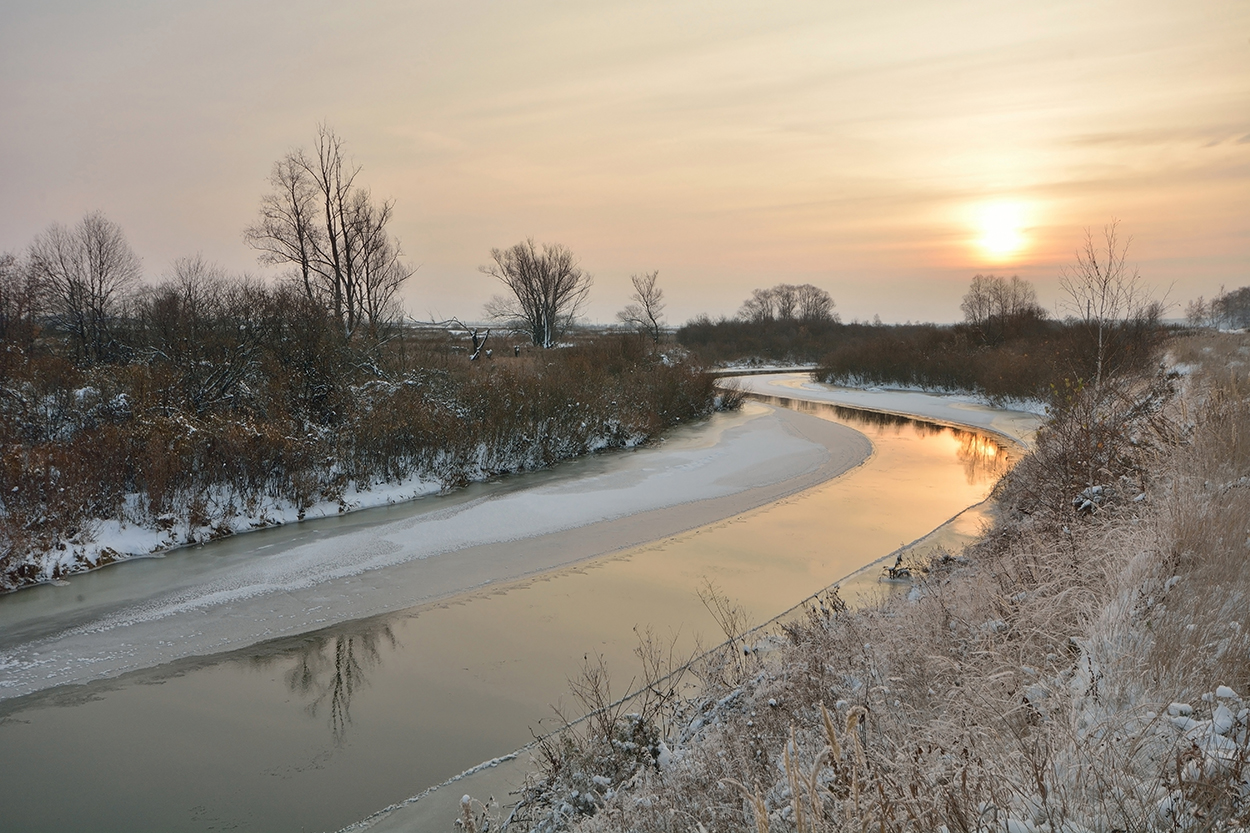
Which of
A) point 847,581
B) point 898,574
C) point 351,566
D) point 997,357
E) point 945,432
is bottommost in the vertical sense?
point 945,432

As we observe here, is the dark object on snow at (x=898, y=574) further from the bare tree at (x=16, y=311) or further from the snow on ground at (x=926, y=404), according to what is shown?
the bare tree at (x=16, y=311)

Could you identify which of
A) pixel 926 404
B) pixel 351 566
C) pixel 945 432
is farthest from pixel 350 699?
pixel 926 404

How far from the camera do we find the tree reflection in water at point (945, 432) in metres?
17.8

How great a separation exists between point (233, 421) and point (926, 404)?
29.9 m

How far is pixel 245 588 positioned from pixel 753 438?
16.3 meters

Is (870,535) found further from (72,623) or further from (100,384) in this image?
(100,384)

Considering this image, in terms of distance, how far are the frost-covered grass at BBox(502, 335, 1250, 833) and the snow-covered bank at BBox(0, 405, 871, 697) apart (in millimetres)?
5002

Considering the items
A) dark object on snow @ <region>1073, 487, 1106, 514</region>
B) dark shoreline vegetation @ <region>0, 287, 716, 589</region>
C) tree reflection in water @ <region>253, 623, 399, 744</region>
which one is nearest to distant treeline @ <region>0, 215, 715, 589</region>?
dark shoreline vegetation @ <region>0, 287, 716, 589</region>

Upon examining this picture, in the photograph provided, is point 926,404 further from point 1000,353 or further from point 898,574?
point 898,574

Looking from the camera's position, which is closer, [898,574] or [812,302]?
[898,574]

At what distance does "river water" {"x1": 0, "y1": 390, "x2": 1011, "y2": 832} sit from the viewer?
5.33 m

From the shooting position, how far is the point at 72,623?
8.56 m

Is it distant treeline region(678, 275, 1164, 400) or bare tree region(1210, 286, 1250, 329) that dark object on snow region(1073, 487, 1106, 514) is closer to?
distant treeline region(678, 275, 1164, 400)

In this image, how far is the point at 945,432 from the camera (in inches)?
1001
